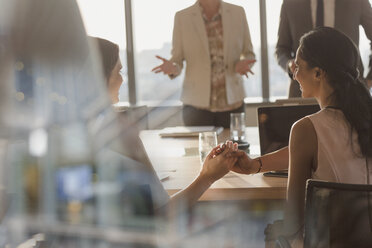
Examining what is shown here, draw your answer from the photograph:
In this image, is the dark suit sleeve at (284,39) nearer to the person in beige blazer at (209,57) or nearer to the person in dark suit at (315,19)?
the person in dark suit at (315,19)

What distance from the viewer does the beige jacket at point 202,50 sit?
346 centimetres

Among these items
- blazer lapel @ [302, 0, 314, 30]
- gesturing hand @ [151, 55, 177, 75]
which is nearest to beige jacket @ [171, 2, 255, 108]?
gesturing hand @ [151, 55, 177, 75]

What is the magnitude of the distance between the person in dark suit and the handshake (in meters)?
1.56

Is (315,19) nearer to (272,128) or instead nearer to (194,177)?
(272,128)

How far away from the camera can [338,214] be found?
1062mm

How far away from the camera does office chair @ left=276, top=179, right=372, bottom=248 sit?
103 cm

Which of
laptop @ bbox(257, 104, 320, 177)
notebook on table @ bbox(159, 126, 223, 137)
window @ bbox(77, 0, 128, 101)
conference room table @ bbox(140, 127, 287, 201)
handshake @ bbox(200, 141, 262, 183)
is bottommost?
conference room table @ bbox(140, 127, 287, 201)

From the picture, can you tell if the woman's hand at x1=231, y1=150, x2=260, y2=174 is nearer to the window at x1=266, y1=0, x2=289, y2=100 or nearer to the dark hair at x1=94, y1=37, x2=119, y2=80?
the dark hair at x1=94, y1=37, x2=119, y2=80

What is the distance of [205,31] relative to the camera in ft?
11.3

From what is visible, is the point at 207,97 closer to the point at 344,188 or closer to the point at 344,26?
the point at 344,26

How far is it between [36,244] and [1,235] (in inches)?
4.7

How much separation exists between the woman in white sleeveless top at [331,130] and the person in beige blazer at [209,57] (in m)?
1.88

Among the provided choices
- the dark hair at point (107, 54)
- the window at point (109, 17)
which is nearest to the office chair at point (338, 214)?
the dark hair at point (107, 54)

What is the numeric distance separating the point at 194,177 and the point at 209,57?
172 cm
